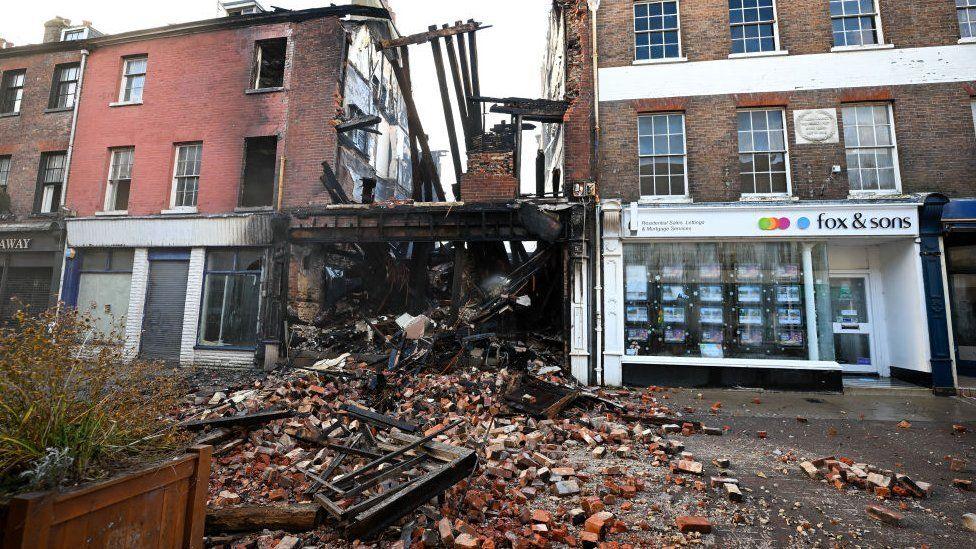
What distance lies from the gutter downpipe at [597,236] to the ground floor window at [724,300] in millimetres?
693

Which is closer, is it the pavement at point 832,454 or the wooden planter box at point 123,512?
the wooden planter box at point 123,512

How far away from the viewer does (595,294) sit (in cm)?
967

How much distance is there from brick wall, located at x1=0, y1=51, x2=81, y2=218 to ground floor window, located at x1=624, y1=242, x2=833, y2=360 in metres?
19.7

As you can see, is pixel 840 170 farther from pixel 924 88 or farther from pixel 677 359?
pixel 677 359

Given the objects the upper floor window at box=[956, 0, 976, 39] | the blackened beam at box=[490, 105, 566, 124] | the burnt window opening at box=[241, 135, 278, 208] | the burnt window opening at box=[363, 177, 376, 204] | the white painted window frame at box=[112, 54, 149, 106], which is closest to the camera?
the upper floor window at box=[956, 0, 976, 39]

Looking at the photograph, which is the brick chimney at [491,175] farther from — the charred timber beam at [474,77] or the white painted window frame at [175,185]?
the white painted window frame at [175,185]

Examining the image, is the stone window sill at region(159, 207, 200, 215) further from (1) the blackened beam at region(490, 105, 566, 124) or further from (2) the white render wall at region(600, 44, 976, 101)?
(2) the white render wall at region(600, 44, 976, 101)

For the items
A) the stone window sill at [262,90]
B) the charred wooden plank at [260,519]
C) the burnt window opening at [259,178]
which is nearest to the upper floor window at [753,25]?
the charred wooden plank at [260,519]

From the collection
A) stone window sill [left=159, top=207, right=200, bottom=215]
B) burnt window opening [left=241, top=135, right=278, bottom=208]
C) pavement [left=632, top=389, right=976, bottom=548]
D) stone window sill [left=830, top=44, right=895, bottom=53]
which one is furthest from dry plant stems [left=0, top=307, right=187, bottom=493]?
stone window sill [left=830, top=44, right=895, bottom=53]

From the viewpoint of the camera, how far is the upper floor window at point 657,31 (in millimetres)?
10336

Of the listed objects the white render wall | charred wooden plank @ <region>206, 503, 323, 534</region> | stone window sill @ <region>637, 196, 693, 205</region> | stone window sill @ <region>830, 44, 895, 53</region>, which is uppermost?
stone window sill @ <region>830, 44, 895, 53</region>

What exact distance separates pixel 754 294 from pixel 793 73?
5509mm

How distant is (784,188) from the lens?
375 inches

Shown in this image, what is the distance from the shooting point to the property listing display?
9.32 meters
